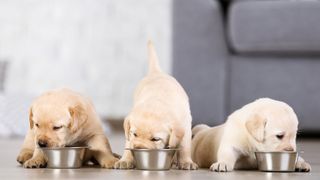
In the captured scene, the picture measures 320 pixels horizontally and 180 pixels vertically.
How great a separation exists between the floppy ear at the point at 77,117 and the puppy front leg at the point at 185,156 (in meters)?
0.26

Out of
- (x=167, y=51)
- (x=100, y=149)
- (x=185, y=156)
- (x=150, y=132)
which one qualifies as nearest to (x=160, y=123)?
(x=150, y=132)

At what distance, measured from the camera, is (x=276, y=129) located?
1.72m

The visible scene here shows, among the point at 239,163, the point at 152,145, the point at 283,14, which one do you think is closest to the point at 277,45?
the point at 283,14

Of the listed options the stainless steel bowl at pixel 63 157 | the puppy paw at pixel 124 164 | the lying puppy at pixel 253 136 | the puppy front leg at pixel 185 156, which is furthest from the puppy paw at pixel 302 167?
the stainless steel bowl at pixel 63 157

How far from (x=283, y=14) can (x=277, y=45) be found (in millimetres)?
138

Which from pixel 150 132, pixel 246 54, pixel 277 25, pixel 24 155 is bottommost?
pixel 24 155

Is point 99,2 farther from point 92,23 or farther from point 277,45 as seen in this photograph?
point 277,45

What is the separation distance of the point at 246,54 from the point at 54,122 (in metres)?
1.59

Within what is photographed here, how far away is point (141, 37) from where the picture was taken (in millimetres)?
4824

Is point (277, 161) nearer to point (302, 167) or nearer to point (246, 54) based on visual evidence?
point (302, 167)

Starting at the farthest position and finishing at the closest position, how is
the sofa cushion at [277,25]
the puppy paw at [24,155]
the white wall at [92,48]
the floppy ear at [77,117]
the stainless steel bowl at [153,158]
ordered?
the white wall at [92,48]
the sofa cushion at [277,25]
the puppy paw at [24,155]
the floppy ear at [77,117]
the stainless steel bowl at [153,158]

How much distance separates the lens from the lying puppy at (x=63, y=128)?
1.77 metres

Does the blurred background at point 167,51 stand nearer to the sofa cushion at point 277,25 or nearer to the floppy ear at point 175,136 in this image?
the sofa cushion at point 277,25

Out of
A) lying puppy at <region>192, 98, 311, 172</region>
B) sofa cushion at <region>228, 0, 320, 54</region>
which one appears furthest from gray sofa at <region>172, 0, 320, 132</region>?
lying puppy at <region>192, 98, 311, 172</region>
